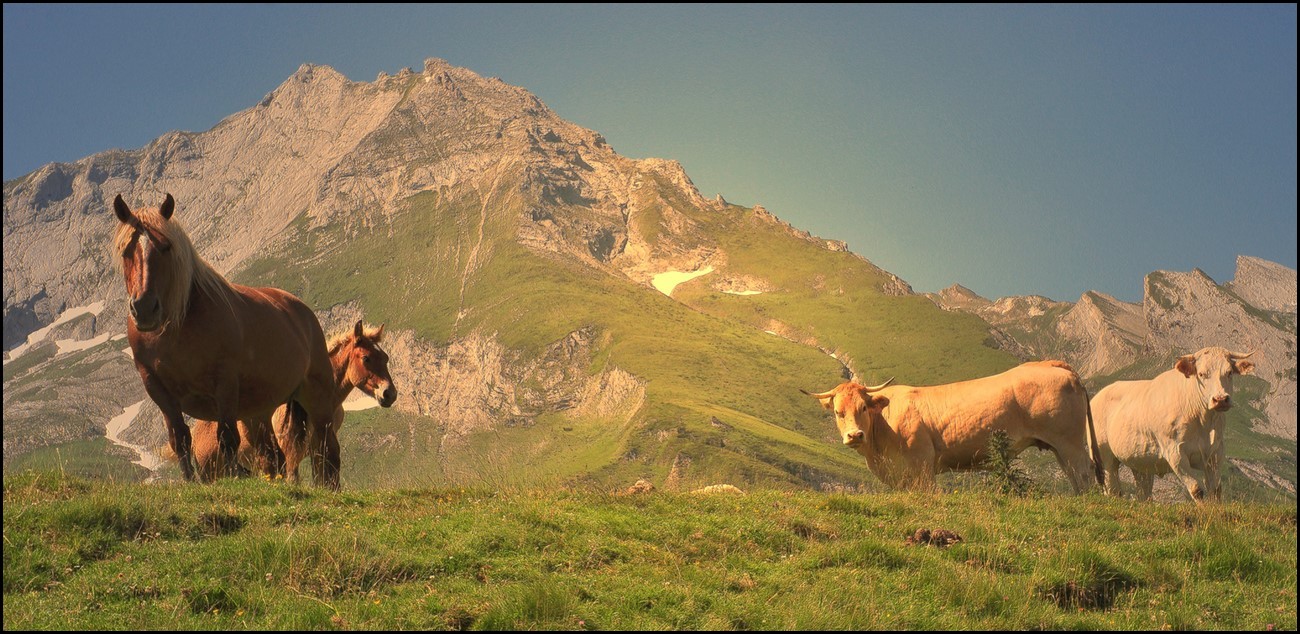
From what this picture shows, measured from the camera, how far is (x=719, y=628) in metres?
9.13

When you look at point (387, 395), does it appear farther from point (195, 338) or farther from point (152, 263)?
point (152, 263)

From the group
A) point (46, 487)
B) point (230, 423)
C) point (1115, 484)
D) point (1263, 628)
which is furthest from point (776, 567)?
point (1115, 484)

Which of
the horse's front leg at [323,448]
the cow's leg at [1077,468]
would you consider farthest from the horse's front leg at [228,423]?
the cow's leg at [1077,468]

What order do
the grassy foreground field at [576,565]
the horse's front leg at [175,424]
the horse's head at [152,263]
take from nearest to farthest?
the grassy foreground field at [576,565] < the horse's head at [152,263] < the horse's front leg at [175,424]

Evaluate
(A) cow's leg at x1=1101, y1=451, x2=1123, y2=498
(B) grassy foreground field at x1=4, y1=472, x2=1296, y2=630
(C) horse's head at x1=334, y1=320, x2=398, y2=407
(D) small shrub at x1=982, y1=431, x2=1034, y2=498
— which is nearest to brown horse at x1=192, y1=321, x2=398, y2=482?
(C) horse's head at x1=334, y1=320, x2=398, y2=407

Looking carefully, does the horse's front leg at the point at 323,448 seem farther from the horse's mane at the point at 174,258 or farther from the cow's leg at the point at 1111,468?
the cow's leg at the point at 1111,468

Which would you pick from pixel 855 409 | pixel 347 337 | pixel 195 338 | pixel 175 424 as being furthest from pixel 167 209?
pixel 855 409

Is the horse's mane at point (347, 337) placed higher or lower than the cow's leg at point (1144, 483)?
higher

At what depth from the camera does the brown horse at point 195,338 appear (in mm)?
11844

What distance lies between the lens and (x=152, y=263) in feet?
38.5

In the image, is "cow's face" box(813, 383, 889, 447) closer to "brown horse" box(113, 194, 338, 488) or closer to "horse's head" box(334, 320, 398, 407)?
"horse's head" box(334, 320, 398, 407)

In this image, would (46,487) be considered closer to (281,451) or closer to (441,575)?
(281,451)

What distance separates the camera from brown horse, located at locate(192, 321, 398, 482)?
15711mm

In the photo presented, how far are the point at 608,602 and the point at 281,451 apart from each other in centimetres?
748
